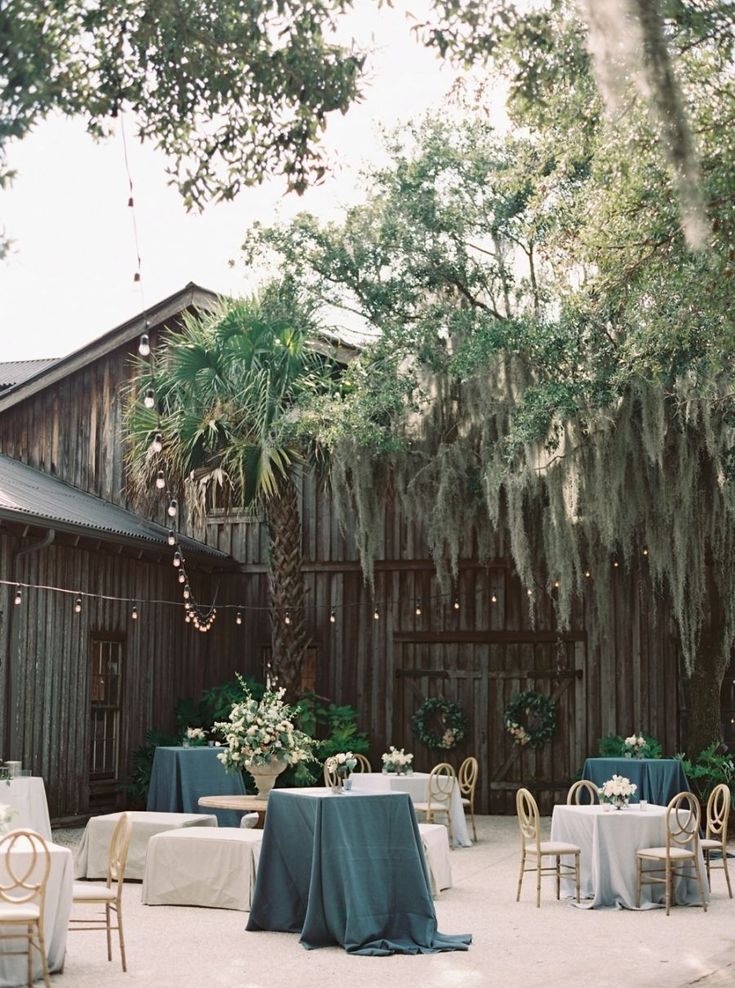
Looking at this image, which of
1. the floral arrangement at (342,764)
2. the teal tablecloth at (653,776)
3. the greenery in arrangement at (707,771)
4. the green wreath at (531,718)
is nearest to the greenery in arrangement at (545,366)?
the greenery in arrangement at (707,771)

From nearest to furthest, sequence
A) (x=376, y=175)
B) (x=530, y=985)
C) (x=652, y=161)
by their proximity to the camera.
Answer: (x=530, y=985) → (x=652, y=161) → (x=376, y=175)

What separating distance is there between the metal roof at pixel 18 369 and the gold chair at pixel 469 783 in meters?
9.20

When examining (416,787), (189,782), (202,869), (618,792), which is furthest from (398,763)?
(202,869)

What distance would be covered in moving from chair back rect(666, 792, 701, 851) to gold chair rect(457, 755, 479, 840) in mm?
3604

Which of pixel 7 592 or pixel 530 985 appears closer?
pixel 530 985

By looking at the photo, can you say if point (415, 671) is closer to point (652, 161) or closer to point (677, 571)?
point (677, 571)

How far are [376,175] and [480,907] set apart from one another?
8483mm

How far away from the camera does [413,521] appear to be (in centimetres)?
1598

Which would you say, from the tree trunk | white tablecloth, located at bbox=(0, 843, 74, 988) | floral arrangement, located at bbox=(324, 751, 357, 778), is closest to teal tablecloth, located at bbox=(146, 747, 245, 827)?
the tree trunk

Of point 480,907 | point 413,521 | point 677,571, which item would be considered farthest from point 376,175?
point 480,907

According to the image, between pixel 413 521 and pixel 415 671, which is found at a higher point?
pixel 413 521

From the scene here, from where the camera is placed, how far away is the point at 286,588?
1461cm

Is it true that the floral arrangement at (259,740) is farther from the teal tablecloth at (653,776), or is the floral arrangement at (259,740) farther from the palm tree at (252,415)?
the palm tree at (252,415)

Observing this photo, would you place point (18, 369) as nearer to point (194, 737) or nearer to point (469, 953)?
point (194, 737)
